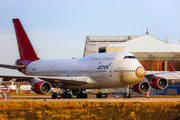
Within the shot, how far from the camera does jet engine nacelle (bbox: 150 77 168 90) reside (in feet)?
132

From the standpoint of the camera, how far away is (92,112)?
19.3 metres

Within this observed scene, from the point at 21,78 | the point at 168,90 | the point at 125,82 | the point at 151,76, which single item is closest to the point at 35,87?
the point at 21,78

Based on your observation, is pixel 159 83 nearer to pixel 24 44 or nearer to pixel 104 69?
pixel 104 69

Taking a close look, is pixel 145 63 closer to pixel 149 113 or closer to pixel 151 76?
pixel 151 76

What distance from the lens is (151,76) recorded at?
1620 inches

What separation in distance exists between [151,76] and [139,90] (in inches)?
127

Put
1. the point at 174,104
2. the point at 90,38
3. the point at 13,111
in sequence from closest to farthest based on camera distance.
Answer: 1. the point at 13,111
2. the point at 174,104
3. the point at 90,38

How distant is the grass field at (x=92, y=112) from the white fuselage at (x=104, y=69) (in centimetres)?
1241

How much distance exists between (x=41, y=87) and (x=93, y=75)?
6.16 meters

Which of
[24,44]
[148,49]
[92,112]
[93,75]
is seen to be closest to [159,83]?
[93,75]

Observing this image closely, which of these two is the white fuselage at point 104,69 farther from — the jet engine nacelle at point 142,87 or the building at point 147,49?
the building at point 147,49

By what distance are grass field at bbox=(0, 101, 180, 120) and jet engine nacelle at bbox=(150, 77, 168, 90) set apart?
1837cm

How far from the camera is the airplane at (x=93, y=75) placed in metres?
34.5

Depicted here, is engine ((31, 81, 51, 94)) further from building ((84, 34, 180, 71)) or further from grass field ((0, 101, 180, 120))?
building ((84, 34, 180, 71))
